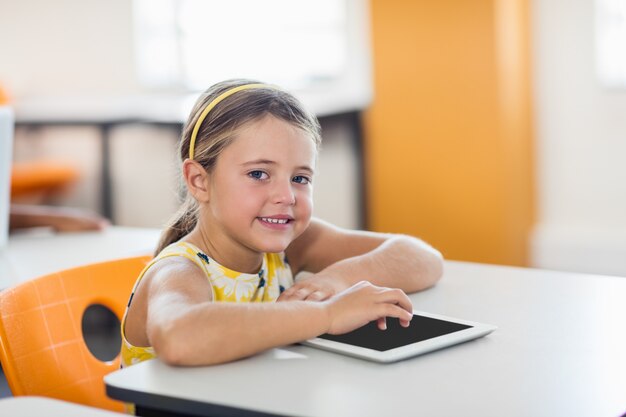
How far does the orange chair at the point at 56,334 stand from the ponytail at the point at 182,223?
11 centimetres

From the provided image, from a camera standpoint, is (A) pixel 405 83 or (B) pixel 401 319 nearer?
(B) pixel 401 319

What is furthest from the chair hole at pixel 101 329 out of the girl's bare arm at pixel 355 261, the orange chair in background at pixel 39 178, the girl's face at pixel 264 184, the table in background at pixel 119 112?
the girl's face at pixel 264 184

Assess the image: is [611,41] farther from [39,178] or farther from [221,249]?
[39,178]

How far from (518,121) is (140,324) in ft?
11.2

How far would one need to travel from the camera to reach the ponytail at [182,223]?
1.60 m

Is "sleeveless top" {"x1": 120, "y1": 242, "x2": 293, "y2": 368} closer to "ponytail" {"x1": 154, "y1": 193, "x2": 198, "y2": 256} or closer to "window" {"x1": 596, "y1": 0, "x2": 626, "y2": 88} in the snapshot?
"ponytail" {"x1": 154, "y1": 193, "x2": 198, "y2": 256}

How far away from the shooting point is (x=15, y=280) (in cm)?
185

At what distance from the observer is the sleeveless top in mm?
1388

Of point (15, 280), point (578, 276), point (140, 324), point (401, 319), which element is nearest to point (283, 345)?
point (401, 319)

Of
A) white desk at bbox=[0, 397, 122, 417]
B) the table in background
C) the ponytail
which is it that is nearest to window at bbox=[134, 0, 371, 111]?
the table in background

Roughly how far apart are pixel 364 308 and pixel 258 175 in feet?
1.08

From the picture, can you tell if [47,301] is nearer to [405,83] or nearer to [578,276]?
[578,276]

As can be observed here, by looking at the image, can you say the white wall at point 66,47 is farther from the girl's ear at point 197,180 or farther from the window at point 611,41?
the girl's ear at point 197,180

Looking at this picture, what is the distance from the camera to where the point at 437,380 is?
1.05 meters
